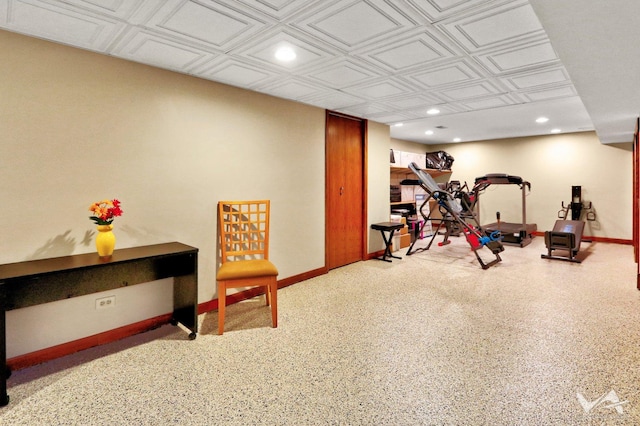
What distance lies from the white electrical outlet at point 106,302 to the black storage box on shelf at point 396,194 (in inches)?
200

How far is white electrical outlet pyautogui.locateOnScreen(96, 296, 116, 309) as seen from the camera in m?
2.61

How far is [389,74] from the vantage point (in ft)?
10.0

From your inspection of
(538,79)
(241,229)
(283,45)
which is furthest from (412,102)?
(241,229)

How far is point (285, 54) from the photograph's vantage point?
2586 mm

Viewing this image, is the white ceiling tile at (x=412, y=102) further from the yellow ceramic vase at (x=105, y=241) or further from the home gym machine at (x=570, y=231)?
the yellow ceramic vase at (x=105, y=241)

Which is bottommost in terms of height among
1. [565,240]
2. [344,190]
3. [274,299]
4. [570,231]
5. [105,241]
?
[274,299]

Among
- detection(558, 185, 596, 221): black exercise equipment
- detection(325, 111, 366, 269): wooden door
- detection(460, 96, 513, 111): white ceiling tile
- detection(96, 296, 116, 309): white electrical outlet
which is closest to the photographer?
detection(96, 296, 116, 309): white electrical outlet

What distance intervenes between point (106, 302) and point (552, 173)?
27.3 feet

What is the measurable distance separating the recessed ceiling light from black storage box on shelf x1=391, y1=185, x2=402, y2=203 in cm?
432

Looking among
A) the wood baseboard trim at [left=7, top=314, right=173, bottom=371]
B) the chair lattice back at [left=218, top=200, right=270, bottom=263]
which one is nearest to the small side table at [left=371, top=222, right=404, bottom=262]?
the chair lattice back at [left=218, top=200, right=270, bottom=263]

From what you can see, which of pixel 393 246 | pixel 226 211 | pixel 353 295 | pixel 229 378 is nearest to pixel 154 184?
pixel 226 211

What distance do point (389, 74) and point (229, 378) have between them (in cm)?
283

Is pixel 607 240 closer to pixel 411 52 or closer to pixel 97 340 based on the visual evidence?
pixel 411 52

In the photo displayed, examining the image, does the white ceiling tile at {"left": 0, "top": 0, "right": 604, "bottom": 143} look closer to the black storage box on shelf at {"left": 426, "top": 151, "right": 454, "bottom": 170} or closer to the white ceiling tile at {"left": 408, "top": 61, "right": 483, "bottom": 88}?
the white ceiling tile at {"left": 408, "top": 61, "right": 483, "bottom": 88}
